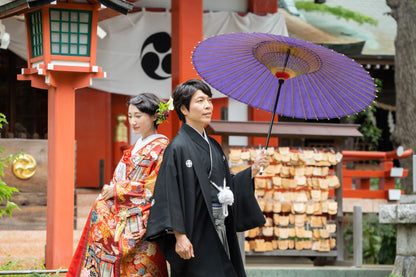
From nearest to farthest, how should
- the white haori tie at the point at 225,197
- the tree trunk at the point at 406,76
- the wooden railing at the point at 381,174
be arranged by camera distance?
the white haori tie at the point at 225,197 → the wooden railing at the point at 381,174 → the tree trunk at the point at 406,76

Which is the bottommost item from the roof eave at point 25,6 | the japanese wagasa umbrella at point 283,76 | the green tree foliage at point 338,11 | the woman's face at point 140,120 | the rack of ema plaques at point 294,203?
the rack of ema plaques at point 294,203

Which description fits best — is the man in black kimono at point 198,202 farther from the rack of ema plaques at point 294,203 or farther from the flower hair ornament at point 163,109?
the rack of ema plaques at point 294,203

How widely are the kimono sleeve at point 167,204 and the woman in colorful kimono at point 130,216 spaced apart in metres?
0.54

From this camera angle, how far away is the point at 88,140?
11148 mm

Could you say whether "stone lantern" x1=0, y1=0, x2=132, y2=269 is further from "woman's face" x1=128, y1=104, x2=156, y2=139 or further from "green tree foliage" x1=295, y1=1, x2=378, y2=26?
"green tree foliage" x1=295, y1=1, x2=378, y2=26

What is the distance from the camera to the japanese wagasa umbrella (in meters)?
4.58

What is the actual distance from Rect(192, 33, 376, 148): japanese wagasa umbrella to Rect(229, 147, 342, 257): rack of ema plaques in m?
3.22

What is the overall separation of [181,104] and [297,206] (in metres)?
4.13

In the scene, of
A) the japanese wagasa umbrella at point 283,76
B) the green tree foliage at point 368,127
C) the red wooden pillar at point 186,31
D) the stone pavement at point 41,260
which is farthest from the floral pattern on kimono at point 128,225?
the green tree foliage at point 368,127

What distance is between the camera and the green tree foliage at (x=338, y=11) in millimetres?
14148

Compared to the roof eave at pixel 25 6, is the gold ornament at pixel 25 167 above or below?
below

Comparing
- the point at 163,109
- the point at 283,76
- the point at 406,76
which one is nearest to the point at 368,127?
the point at 406,76

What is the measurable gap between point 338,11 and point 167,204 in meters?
11.1

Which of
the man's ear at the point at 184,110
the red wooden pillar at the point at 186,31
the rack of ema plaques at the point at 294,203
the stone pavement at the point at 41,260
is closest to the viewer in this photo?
the man's ear at the point at 184,110
